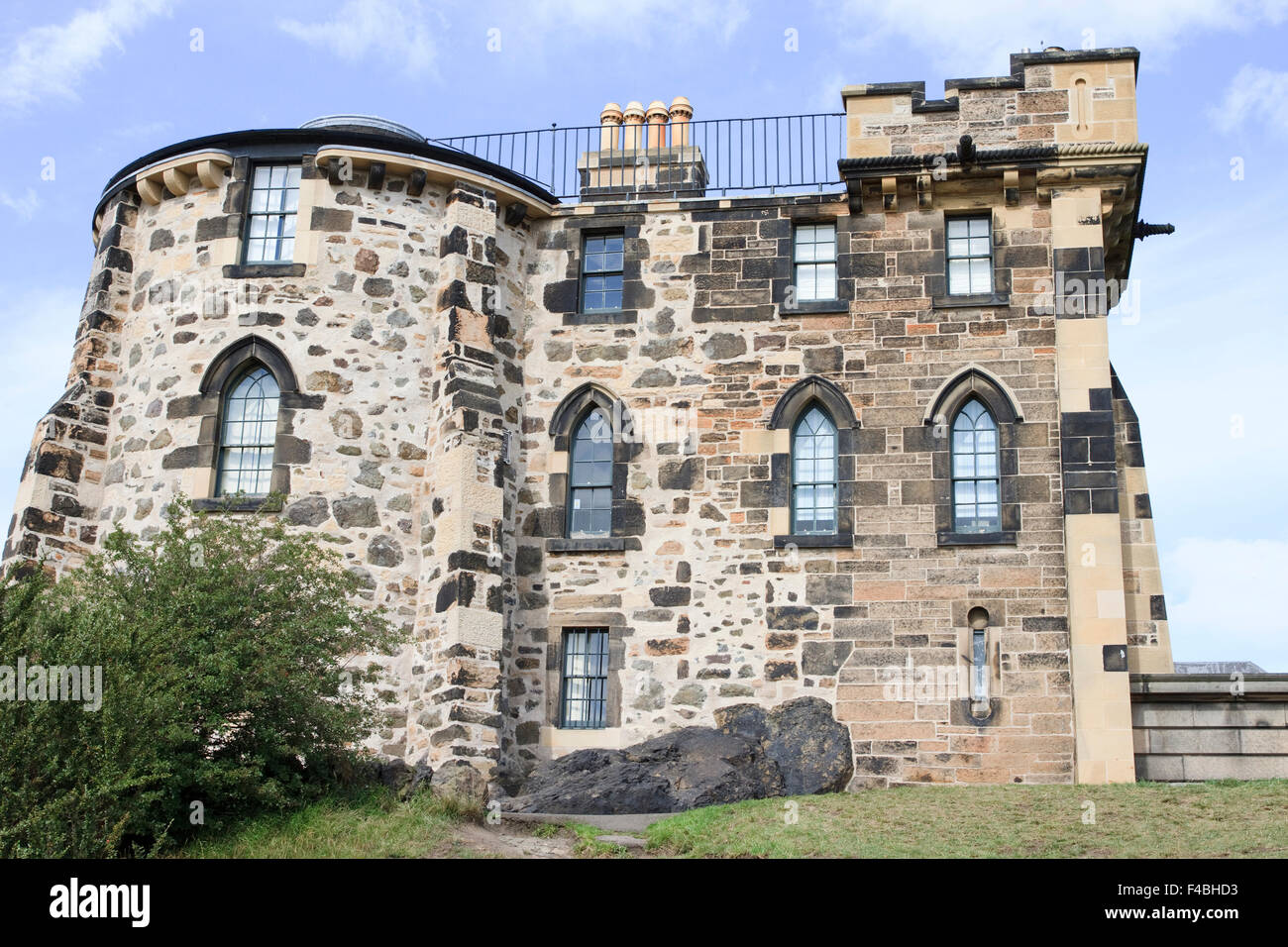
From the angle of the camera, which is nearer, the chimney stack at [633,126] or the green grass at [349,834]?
the green grass at [349,834]

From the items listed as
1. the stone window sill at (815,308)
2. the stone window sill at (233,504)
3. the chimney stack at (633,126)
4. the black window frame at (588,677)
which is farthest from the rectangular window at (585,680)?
the chimney stack at (633,126)

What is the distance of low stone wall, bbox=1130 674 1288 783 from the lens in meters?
19.4

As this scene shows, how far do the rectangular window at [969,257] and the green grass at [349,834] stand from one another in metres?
10.1

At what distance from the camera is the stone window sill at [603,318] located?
2248 centimetres

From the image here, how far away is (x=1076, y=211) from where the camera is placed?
21875mm

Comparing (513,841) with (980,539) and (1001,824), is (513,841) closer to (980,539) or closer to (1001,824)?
(1001,824)

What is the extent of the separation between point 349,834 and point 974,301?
11005 mm

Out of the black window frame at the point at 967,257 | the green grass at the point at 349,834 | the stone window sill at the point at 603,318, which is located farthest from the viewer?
the stone window sill at the point at 603,318

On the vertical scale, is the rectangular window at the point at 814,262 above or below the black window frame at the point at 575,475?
above

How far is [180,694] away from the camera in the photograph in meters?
15.9

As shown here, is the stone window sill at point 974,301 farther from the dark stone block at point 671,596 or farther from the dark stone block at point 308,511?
the dark stone block at point 308,511

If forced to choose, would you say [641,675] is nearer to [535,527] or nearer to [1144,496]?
[535,527]

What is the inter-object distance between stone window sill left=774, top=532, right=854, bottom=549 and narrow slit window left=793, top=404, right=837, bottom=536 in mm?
139
